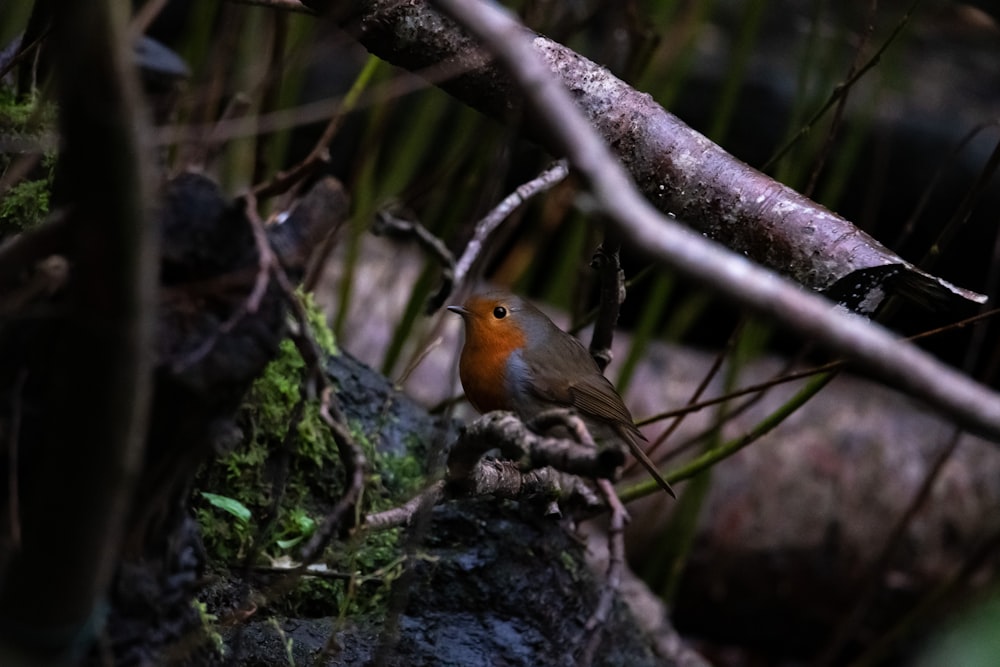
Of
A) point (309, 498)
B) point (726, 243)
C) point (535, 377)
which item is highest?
point (726, 243)

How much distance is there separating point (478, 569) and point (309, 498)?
0.39 metres

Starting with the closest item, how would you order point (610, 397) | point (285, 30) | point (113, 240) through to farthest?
point (113, 240), point (285, 30), point (610, 397)

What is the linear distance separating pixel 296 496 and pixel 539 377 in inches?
33.9

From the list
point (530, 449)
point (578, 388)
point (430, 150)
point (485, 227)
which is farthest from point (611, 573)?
point (430, 150)

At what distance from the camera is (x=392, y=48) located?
1696 millimetres

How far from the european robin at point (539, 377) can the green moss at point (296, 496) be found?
43 cm

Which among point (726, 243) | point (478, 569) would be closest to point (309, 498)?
point (478, 569)

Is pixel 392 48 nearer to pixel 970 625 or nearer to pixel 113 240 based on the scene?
pixel 113 240

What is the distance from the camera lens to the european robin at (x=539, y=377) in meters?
2.70

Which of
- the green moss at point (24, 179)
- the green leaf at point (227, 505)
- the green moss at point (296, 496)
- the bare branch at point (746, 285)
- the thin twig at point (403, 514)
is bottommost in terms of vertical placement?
the green moss at point (296, 496)

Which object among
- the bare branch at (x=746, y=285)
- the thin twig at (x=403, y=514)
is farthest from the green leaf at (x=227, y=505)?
the bare branch at (x=746, y=285)

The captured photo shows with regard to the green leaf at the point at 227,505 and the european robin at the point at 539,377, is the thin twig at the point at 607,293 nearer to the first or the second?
the european robin at the point at 539,377

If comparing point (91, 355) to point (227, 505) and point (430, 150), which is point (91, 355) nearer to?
point (227, 505)

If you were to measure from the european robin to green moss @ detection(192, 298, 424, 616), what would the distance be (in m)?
0.43
